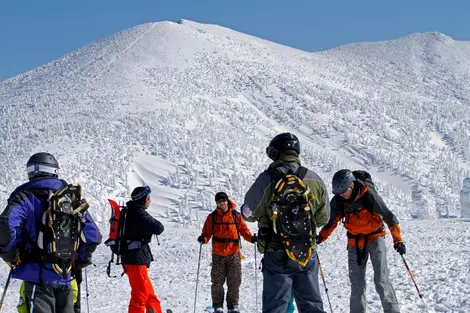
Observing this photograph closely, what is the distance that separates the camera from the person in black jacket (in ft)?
25.6

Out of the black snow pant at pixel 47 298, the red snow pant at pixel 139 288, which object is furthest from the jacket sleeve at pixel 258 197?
the red snow pant at pixel 139 288

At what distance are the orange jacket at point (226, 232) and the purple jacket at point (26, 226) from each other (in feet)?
13.4

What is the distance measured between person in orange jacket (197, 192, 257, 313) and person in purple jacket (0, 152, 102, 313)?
3.99 metres

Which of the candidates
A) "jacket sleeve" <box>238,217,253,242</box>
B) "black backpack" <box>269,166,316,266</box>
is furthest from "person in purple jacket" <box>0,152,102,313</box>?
"jacket sleeve" <box>238,217,253,242</box>

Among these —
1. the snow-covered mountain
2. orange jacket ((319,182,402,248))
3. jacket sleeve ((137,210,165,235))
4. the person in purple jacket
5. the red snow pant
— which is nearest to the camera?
the person in purple jacket

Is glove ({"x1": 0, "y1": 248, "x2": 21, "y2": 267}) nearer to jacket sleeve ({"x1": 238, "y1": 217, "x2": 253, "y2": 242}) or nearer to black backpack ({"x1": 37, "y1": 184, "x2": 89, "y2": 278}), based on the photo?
black backpack ({"x1": 37, "y1": 184, "x2": 89, "y2": 278})

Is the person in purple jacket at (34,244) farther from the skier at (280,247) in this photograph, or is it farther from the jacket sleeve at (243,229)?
the jacket sleeve at (243,229)

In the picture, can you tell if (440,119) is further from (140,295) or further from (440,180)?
(140,295)

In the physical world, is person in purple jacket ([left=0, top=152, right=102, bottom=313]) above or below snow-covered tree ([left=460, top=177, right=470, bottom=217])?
below

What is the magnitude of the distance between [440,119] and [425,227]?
7320 centimetres

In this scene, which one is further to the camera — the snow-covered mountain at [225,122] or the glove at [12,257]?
the snow-covered mountain at [225,122]

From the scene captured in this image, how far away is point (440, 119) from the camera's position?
94.6 m

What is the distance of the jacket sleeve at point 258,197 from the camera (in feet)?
17.9

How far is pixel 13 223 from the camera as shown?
4.93 m
